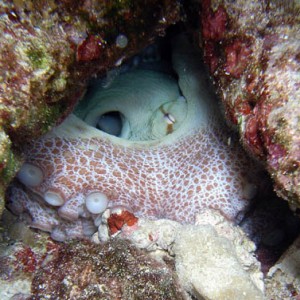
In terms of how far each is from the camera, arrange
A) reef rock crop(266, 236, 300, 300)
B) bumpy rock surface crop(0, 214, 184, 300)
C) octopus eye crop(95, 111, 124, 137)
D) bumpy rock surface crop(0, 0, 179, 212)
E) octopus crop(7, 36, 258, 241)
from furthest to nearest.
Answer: octopus eye crop(95, 111, 124, 137)
octopus crop(7, 36, 258, 241)
reef rock crop(266, 236, 300, 300)
bumpy rock surface crop(0, 214, 184, 300)
bumpy rock surface crop(0, 0, 179, 212)

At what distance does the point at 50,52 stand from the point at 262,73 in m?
1.39

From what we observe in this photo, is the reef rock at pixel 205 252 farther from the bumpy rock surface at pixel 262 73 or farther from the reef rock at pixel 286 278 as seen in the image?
the bumpy rock surface at pixel 262 73

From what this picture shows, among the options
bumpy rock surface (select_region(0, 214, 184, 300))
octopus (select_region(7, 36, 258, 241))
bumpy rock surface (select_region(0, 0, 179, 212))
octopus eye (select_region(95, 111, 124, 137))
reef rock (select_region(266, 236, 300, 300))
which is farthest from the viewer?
octopus eye (select_region(95, 111, 124, 137))

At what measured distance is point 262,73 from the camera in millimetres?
2014

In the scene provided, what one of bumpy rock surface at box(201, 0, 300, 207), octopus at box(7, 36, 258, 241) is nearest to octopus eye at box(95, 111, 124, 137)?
octopus at box(7, 36, 258, 241)

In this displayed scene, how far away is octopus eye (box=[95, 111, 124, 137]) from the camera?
14.6 ft

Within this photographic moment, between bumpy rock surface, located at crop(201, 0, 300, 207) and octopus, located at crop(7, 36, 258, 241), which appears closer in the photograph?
bumpy rock surface, located at crop(201, 0, 300, 207)

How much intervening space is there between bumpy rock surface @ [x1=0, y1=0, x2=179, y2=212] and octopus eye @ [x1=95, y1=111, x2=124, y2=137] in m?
2.06

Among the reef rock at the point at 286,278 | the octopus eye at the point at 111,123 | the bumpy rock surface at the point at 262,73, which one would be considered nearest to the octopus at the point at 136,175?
the reef rock at the point at 286,278

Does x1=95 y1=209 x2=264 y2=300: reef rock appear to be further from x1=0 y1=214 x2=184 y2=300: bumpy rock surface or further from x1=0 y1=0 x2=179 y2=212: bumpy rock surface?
x1=0 y1=0 x2=179 y2=212: bumpy rock surface

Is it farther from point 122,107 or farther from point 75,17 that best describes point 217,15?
point 122,107

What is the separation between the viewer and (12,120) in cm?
176

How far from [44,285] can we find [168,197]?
4.79 ft

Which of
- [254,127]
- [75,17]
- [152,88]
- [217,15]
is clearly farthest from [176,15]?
[152,88]
